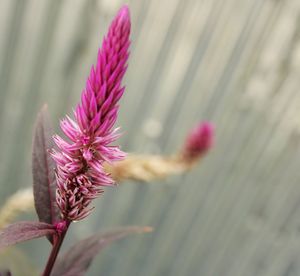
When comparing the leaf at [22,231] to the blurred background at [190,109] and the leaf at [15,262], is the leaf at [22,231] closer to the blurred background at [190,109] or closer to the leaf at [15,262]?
the leaf at [15,262]

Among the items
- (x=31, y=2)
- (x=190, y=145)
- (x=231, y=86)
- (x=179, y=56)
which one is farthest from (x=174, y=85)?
(x=31, y=2)

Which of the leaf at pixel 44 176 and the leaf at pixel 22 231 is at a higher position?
the leaf at pixel 44 176

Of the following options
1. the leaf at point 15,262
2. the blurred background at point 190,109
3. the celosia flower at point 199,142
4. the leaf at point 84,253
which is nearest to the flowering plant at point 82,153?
the leaf at point 84,253

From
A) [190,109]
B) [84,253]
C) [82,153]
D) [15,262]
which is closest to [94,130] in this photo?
[82,153]

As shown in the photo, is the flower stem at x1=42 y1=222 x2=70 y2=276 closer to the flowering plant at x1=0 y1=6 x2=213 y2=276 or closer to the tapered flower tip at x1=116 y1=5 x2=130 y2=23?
the flowering plant at x1=0 y1=6 x2=213 y2=276

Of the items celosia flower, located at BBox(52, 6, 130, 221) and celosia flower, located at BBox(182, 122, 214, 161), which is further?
celosia flower, located at BBox(182, 122, 214, 161)

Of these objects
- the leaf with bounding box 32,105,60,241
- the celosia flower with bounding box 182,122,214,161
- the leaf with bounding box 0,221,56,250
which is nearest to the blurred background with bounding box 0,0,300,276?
the celosia flower with bounding box 182,122,214,161
